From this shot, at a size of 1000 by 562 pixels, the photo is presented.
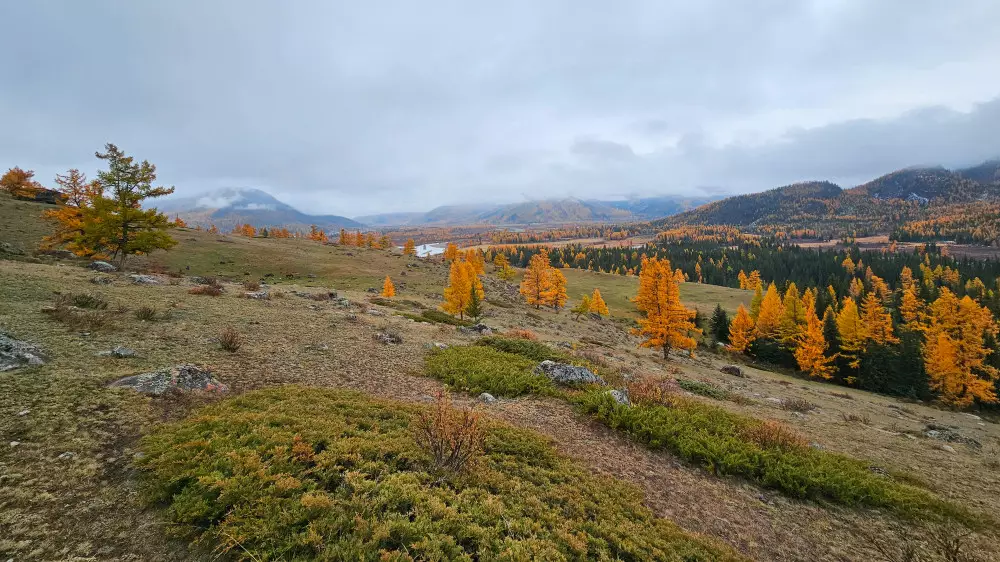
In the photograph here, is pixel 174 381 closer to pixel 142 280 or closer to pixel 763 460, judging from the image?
pixel 763 460

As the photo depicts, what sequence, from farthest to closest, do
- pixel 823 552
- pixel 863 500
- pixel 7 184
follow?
pixel 7 184 < pixel 863 500 < pixel 823 552

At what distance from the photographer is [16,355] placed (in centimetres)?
960

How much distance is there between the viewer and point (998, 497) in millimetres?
10961

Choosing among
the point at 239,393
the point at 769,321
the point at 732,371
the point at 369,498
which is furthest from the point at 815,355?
the point at 239,393

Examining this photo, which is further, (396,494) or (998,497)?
(998,497)

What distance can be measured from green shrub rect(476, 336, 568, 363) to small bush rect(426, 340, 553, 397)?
3.47 ft

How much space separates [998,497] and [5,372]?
27026 mm

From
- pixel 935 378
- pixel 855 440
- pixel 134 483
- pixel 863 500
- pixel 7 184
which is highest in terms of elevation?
pixel 7 184

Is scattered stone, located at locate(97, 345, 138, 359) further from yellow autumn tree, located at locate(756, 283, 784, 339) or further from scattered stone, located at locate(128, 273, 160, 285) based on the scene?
yellow autumn tree, located at locate(756, 283, 784, 339)

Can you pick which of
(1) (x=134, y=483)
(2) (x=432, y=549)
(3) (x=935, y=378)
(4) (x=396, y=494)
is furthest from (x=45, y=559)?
(3) (x=935, y=378)

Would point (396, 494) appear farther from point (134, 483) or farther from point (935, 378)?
point (935, 378)

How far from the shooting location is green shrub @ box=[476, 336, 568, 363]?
1952 centimetres

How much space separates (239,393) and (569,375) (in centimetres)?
1167

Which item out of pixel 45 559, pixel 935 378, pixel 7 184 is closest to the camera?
pixel 45 559
